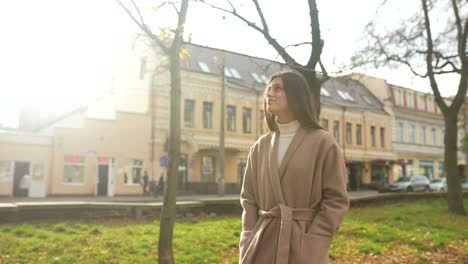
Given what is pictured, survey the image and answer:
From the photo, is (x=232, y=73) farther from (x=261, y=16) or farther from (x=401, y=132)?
(x=261, y=16)

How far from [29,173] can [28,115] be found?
766 centimetres

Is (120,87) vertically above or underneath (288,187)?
above

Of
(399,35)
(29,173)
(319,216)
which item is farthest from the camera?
(29,173)

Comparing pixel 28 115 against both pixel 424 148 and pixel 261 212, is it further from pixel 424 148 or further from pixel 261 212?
pixel 424 148

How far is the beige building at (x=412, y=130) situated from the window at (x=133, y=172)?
977 inches

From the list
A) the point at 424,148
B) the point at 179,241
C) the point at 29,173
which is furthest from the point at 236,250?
the point at 424,148

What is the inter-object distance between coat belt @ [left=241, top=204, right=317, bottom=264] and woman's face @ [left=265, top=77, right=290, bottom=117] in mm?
616

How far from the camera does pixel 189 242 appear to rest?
8352 millimetres

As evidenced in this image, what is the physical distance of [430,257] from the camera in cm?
752

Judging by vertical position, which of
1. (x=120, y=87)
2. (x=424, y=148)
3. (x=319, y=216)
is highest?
(x=120, y=87)

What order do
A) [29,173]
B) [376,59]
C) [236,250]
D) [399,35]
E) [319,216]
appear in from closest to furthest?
1. [319,216]
2. [236,250]
3. [376,59]
4. [399,35]
5. [29,173]

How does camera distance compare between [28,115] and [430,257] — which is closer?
[430,257]

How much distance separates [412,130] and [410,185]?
15.0 metres

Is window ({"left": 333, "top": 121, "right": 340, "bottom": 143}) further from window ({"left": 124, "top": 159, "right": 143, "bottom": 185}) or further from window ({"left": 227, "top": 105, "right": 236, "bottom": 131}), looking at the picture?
window ({"left": 124, "top": 159, "right": 143, "bottom": 185})
